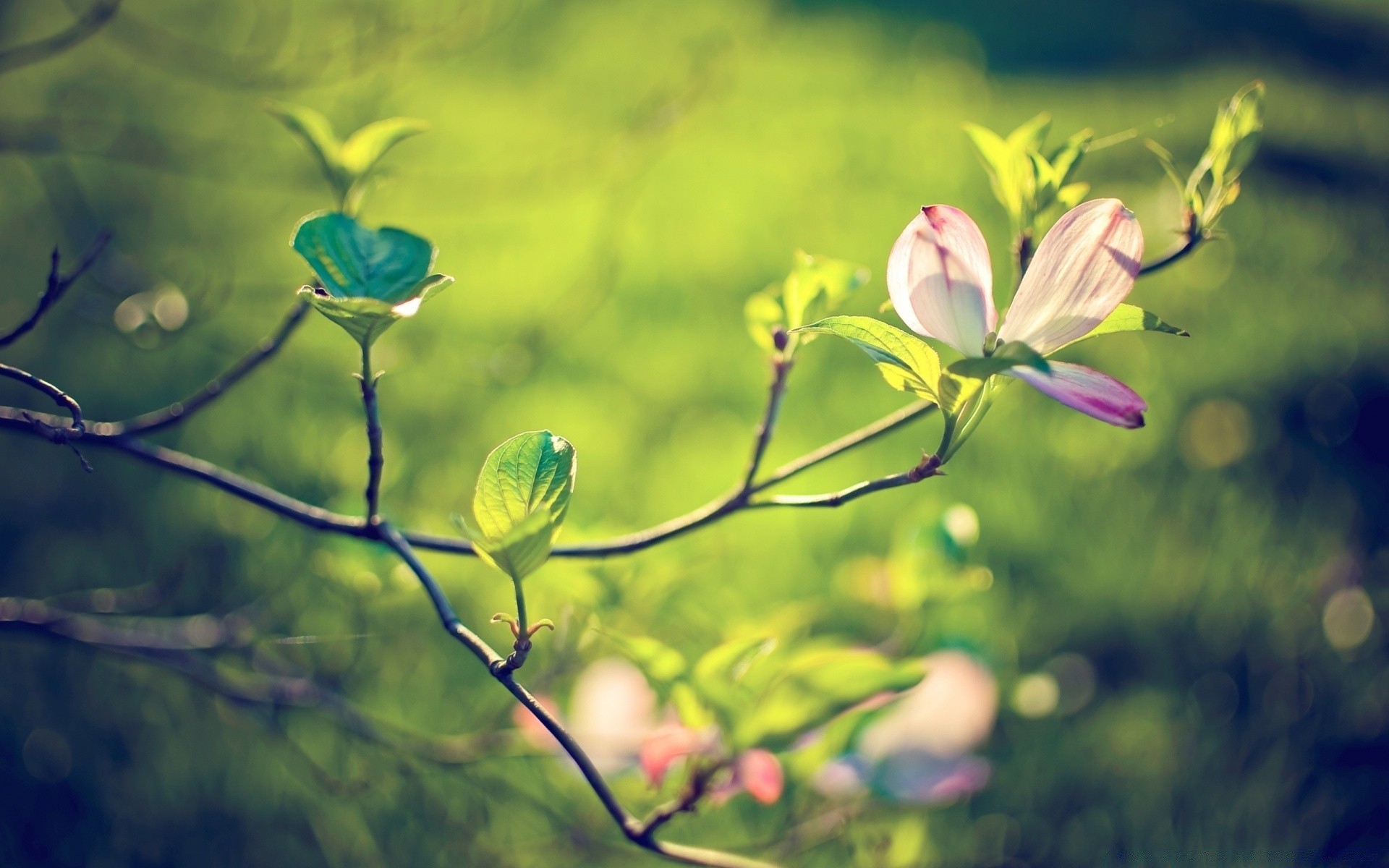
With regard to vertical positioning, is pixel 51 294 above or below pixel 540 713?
above

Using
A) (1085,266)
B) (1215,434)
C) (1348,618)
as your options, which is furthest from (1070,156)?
(1215,434)

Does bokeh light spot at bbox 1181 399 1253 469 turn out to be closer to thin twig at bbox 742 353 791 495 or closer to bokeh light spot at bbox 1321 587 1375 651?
bokeh light spot at bbox 1321 587 1375 651

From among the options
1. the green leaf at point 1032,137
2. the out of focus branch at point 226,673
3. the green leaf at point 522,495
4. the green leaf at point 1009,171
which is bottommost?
the out of focus branch at point 226,673

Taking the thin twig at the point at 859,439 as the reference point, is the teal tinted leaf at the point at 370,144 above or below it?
above

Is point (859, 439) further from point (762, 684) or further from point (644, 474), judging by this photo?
point (644, 474)

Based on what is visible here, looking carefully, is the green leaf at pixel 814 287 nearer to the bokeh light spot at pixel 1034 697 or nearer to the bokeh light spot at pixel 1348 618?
the bokeh light spot at pixel 1034 697

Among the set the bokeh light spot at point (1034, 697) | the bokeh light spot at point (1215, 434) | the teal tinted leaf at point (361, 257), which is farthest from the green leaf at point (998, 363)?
the bokeh light spot at point (1215, 434)
